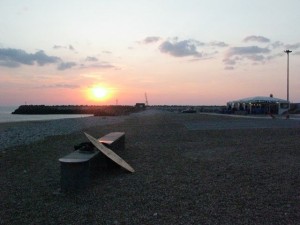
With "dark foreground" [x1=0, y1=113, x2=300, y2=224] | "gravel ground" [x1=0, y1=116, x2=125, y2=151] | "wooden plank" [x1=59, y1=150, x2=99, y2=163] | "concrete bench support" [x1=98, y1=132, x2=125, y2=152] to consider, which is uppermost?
"wooden plank" [x1=59, y1=150, x2=99, y2=163]

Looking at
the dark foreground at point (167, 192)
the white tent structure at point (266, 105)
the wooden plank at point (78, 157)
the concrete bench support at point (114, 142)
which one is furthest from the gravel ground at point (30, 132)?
the white tent structure at point (266, 105)

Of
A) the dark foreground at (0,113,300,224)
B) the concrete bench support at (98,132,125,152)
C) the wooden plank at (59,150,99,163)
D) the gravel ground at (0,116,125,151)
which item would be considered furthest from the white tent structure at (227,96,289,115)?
the wooden plank at (59,150,99,163)

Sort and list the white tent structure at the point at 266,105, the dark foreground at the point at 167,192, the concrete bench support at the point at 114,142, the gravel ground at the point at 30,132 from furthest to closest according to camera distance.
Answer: the white tent structure at the point at 266,105 < the gravel ground at the point at 30,132 < the concrete bench support at the point at 114,142 < the dark foreground at the point at 167,192

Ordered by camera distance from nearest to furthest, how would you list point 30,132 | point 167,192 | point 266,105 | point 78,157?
1. point 167,192
2. point 78,157
3. point 30,132
4. point 266,105

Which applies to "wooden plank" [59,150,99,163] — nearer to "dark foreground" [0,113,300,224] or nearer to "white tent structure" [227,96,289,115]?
"dark foreground" [0,113,300,224]

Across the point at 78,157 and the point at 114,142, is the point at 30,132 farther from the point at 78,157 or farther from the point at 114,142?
the point at 78,157

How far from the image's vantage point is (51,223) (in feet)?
19.1

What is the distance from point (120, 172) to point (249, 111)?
5132 cm

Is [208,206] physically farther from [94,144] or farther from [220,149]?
[220,149]

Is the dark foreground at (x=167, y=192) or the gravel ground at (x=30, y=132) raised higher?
the dark foreground at (x=167, y=192)

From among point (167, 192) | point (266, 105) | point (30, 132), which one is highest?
point (266, 105)

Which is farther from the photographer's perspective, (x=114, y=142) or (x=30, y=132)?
(x=30, y=132)

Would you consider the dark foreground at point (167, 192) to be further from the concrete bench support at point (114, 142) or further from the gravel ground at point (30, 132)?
the gravel ground at point (30, 132)

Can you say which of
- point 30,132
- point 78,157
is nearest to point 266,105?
point 30,132
